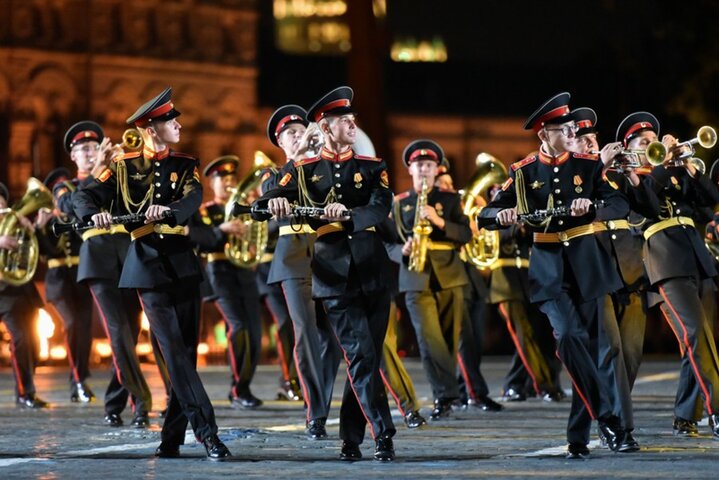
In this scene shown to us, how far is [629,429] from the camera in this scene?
38.1 feet

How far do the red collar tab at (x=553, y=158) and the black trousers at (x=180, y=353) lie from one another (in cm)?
241

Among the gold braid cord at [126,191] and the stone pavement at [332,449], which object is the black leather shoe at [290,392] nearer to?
the stone pavement at [332,449]

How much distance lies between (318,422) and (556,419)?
2.43 meters

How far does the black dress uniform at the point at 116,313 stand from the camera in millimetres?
14648

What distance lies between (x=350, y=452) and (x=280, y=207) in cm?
162

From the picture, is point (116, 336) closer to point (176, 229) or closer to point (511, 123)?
point (176, 229)

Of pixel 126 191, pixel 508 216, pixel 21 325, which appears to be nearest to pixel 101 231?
pixel 21 325

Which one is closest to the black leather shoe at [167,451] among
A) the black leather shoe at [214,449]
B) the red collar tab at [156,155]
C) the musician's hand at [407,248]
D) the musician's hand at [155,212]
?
the black leather shoe at [214,449]

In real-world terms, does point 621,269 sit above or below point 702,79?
below

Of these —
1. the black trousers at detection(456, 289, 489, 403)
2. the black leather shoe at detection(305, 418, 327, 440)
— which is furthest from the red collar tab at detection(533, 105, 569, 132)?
the black trousers at detection(456, 289, 489, 403)

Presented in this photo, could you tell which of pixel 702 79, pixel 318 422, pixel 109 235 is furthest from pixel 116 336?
pixel 702 79

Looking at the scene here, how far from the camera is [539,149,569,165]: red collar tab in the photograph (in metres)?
11.6

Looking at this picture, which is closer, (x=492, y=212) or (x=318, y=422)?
(x=492, y=212)

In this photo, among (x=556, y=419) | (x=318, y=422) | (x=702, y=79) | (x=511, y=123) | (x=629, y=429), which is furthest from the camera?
(x=511, y=123)
